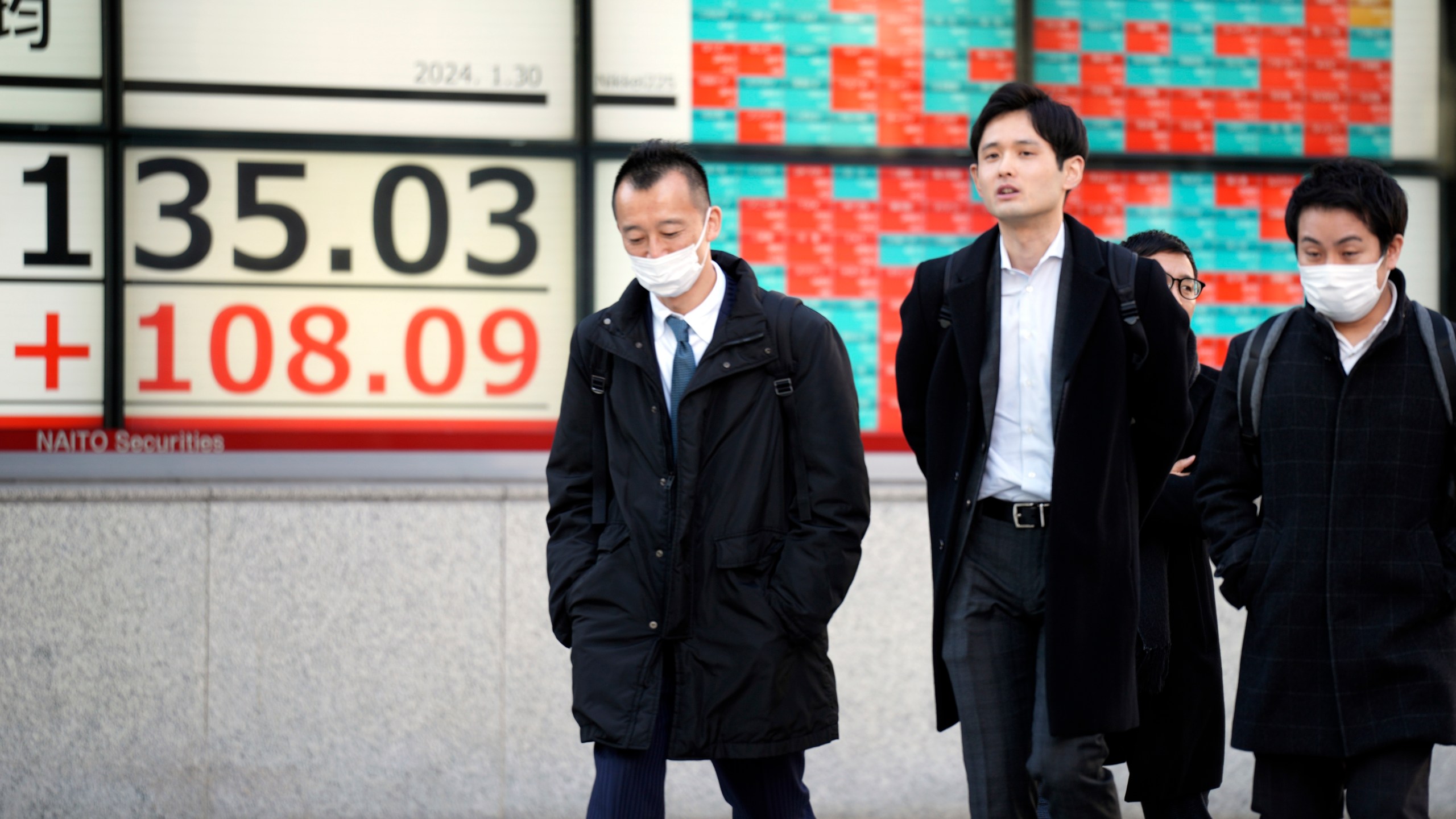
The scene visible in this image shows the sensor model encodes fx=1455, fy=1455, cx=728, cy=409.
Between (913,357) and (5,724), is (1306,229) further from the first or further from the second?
(5,724)

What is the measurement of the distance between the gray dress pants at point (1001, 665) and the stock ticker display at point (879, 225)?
2.85m

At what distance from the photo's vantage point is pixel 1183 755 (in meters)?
4.07

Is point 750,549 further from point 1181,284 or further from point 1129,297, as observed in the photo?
point 1181,284

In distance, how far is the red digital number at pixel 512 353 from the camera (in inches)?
238

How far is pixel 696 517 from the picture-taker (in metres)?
3.47

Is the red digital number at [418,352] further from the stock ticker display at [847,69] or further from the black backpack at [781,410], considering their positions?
the black backpack at [781,410]

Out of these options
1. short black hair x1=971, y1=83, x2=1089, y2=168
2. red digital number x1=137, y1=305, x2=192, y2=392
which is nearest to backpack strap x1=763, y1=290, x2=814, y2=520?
short black hair x1=971, y1=83, x2=1089, y2=168

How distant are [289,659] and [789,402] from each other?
3139mm

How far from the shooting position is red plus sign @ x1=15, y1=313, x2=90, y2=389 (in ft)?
19.1

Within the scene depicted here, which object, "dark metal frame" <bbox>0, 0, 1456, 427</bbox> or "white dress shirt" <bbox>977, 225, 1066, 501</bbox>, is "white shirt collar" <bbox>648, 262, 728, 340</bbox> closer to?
"white dress shirt" <bbox>977, 225, 1066, 501</bbox>

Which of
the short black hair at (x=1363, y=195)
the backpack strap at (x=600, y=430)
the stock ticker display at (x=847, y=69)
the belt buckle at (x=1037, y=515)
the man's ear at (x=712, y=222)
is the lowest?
the belt buckle at (x=1037, y=515)

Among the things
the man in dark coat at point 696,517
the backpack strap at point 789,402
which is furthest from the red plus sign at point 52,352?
the backpack strap at point 789,402

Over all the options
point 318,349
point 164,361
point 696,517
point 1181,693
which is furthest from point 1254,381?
point 164,361

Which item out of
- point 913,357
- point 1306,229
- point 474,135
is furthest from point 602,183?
point 1306,229
